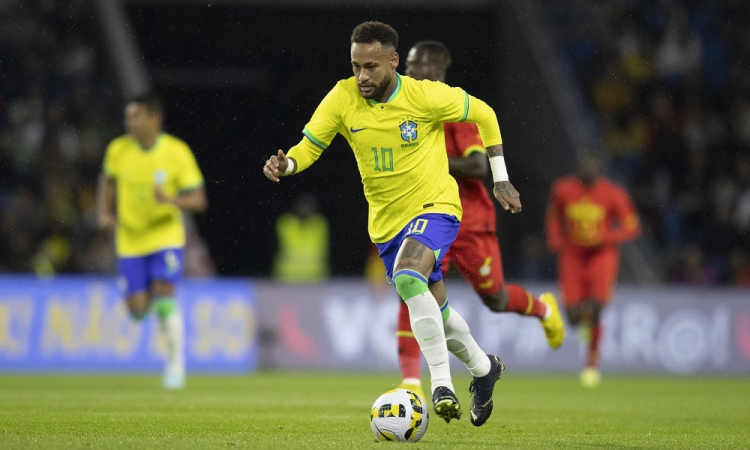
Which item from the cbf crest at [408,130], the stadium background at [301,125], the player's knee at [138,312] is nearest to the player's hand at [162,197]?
the player's knee at [138,312]

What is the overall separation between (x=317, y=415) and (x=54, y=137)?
9925 mm

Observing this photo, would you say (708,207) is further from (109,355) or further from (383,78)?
(383,78)

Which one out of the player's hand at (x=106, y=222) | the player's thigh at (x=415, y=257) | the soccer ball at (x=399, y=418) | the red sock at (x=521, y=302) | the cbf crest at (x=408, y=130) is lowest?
the soccer ball at (x=399, y=418)

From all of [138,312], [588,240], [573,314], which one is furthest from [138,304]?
[588,240]

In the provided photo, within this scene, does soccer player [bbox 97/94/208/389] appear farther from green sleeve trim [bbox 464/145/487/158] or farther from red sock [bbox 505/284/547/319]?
green sleeve trim [bbox 464/145/487/158]

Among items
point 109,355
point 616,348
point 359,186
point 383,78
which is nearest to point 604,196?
point 616,348

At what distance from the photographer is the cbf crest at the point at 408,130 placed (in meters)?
6.66

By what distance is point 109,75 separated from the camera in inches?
701

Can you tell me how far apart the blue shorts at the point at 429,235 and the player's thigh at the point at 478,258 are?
A: 58.2 inches

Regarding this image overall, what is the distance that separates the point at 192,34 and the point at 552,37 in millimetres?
5857

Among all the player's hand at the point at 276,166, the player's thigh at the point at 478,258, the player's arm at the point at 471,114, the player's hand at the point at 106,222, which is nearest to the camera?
the player's hand at the point at 276,166

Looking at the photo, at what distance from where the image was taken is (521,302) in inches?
351

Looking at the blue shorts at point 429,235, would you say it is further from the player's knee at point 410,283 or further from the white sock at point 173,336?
the white sock at point 173,336

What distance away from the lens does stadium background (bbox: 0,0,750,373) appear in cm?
1517
